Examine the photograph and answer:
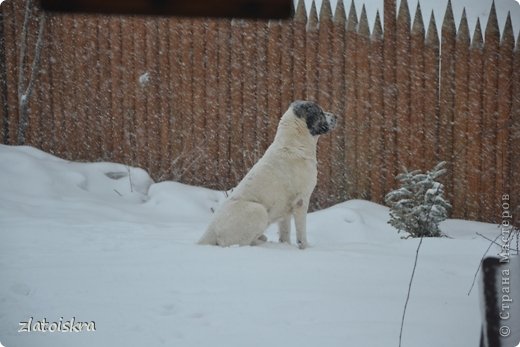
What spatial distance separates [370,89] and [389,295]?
4757mm

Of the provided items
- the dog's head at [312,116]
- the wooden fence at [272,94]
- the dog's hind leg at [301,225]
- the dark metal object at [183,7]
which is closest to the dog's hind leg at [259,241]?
the dog's hind leg at [301,225]

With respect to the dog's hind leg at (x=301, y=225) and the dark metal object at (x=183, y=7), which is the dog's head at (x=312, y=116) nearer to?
the dog's hind leg at (x=301, y=225)

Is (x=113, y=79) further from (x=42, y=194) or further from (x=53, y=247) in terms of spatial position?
(x=53, y=247)

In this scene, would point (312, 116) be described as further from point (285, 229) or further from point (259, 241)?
point (259, 241)

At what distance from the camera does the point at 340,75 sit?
737 cm

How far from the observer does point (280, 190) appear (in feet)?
15.5

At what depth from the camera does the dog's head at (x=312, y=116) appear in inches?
200

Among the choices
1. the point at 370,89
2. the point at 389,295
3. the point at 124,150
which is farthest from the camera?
the point at 124,150

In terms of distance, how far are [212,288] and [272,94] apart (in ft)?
16.0

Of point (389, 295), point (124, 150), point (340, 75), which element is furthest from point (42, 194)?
point (389, 295)

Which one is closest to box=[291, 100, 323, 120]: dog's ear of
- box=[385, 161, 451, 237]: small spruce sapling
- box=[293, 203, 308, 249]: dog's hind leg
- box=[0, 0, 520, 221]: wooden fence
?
box=[293, 203, 308, 249]: dog's hind leg

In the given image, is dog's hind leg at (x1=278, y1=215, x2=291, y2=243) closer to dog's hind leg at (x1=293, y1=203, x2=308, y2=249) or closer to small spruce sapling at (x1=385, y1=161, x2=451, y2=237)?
dog's hind leg at (x1=293, y1=203, x2=308, y2=249)

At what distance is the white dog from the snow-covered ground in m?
0.29

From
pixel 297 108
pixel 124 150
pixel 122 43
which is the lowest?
pixel 124 150
